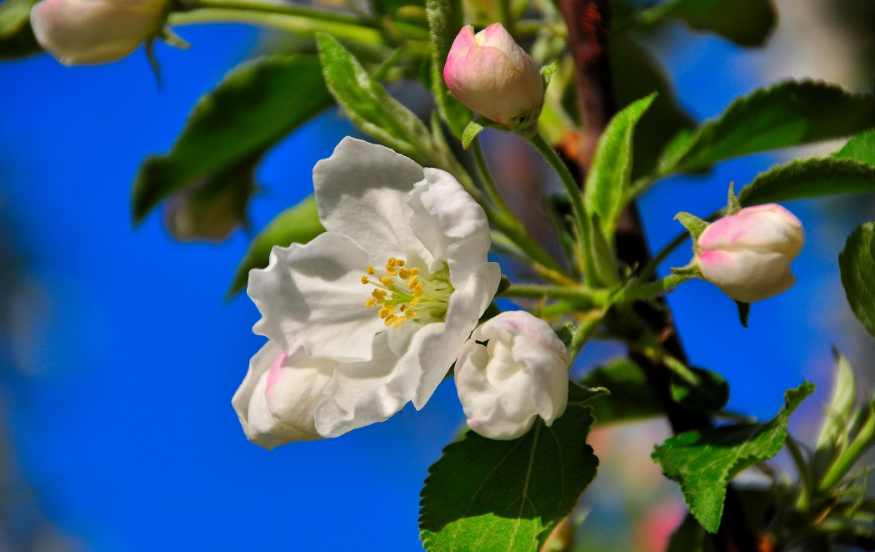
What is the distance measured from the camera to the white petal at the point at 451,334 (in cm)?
62

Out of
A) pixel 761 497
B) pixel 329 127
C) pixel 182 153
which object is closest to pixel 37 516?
pixel 329 127

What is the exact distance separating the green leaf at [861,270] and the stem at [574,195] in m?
0.23

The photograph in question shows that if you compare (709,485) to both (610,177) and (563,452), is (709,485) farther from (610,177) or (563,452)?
(610,177)

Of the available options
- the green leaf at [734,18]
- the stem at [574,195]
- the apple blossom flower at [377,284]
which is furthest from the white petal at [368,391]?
the green leaf at [734,18]

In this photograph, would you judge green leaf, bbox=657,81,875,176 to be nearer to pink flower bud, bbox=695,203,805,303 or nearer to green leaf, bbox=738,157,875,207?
green leaf, bbox=738,157,875,207

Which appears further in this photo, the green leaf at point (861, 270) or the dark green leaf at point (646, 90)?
the dark green leaf at point (646, 90)

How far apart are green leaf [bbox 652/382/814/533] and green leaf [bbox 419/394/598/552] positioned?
0.25 feet

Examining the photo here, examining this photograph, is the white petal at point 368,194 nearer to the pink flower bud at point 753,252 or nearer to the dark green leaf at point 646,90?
the pink flower bud at point 753,252

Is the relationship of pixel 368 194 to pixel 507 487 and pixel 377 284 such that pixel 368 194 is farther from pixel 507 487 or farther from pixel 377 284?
pixel 507 487

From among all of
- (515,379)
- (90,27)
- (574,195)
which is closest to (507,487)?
(515,379)

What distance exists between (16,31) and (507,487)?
0.93 metres

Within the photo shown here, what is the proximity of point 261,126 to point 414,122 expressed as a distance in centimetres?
38

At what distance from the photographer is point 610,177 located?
2.64 feet

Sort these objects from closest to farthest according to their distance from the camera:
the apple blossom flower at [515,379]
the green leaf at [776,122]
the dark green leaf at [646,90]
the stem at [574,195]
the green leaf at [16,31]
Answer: the apple blossom flower at [515,379], the stem at [574,195], the green leaf at [776,122], the green leaf at [16,31], the dark green leaf at [646,90]
